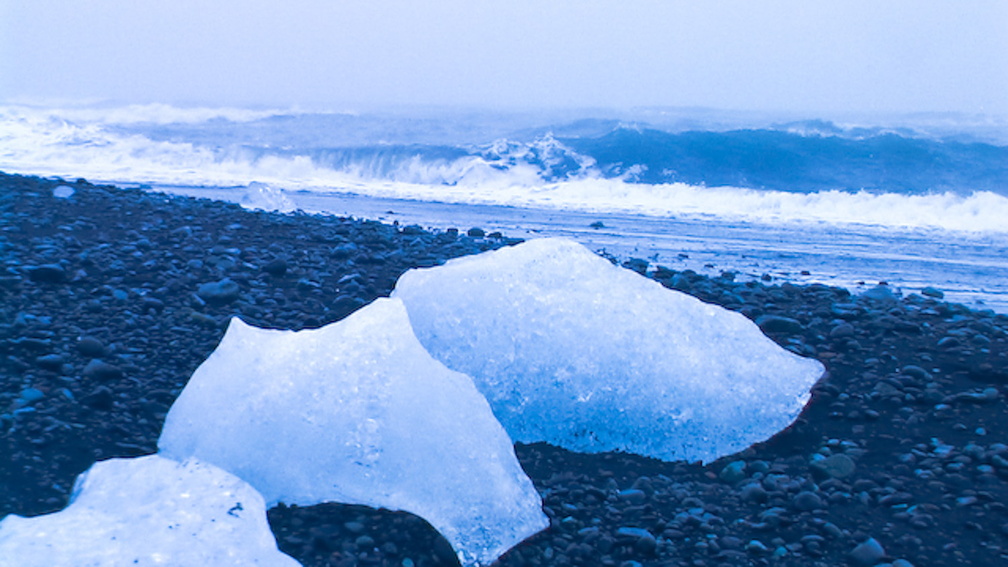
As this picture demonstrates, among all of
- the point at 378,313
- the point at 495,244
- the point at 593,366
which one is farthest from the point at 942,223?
the point at 378,313

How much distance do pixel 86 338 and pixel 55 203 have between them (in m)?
3.26

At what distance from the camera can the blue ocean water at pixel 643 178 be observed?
27.9 ft

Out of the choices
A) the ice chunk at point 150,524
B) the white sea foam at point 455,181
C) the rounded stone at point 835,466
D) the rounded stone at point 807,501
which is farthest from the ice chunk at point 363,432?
the white sea foam at point 455,181

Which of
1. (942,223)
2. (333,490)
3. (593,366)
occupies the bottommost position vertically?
(333,490)

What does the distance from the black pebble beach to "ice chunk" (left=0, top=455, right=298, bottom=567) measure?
0.67 ft

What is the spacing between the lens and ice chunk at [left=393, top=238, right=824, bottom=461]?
122 inches

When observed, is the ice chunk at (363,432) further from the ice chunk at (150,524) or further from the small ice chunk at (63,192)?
the small ice chunk at (63,192)

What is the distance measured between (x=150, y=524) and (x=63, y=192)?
17.7 feet

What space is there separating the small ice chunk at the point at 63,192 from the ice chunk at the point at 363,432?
454cm

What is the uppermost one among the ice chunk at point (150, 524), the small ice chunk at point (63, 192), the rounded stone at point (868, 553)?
the small ice chunk at point (63, 192)

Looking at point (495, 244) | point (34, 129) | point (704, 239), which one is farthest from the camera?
point (34, 129)

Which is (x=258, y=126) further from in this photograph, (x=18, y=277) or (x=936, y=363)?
(x=936, y=363)

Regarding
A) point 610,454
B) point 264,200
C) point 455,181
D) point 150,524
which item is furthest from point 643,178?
point 150,524

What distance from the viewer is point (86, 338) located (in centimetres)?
338
